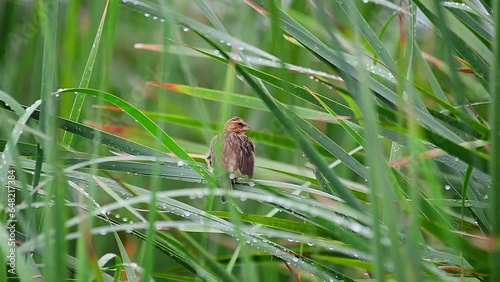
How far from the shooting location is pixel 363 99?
906 mm

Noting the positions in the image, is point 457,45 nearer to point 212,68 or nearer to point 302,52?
point 302,52

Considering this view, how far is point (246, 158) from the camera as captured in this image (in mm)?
1857

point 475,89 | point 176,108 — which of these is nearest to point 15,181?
point 475,89

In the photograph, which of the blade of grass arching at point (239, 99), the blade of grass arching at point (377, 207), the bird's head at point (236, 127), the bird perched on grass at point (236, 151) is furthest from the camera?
the bird's head at point (236, 127)

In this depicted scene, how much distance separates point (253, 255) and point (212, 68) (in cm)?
198

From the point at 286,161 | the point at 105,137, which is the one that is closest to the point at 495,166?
the point at 105,137

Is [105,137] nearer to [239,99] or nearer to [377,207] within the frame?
[239,99]

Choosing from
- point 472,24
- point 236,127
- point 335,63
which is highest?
point 472,24

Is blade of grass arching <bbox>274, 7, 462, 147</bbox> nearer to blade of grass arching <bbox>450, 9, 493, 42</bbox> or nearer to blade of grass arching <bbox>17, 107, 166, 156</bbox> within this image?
blade of grass arching <bbox>450, 9, 493, 42</bbox>

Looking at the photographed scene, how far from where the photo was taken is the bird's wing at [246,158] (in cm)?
182

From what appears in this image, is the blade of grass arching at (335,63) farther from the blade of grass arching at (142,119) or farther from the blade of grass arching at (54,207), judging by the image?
the blade of grass arching at (54,207)

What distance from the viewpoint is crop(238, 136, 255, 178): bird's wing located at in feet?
5.97

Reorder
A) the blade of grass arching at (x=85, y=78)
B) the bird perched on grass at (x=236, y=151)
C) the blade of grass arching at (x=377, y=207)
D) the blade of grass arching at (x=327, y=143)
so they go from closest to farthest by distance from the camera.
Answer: the blade of grass arching at (x=377, y=207) < the blade of grass arching at (x=327, y=143) < the blade of grass arching at (x=85, y=78) < the bird perched on grass at (x=236, y=151)

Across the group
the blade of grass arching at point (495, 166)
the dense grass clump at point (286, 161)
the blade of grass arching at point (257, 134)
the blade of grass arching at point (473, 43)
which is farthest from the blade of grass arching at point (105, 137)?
the blade of grass arching at point (495, 166)
